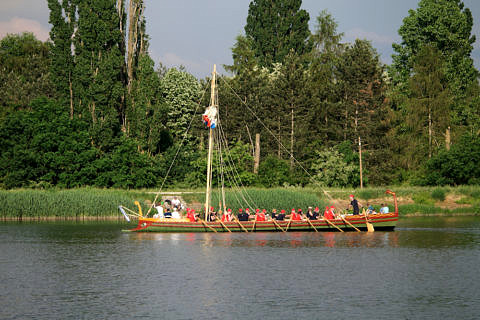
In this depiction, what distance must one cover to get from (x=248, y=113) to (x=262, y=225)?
1474 inches

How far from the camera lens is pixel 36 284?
30266 mm

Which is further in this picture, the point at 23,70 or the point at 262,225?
the point at 23,70

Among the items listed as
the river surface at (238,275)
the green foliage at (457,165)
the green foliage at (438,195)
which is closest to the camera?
the river surface at (238,275)

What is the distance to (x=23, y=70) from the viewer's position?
10012 cm

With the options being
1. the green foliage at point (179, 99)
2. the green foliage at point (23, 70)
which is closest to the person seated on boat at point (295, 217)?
the green foliage at point (179, 99)

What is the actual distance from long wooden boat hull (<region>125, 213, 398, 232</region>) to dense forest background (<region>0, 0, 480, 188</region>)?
77.6ft

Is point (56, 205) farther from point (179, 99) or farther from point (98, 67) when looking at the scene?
point (179, 99)

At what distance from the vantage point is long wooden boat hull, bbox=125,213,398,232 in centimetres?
5047

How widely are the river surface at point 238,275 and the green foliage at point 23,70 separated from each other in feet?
138

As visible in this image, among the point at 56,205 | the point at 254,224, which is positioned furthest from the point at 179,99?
the point at 254,224

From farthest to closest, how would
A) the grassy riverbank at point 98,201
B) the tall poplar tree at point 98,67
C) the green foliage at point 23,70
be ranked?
1. the green foliage at point 23,70
2. the tall poplar tree at point 98,67
3. the grassy riverbank at point 98,201

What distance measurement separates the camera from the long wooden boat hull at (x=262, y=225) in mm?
50469

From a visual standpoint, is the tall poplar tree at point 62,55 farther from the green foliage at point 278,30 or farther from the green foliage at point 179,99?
the green foliage at point 278,30

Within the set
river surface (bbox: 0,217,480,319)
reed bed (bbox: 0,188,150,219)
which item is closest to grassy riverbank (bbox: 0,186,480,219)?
reed bed (bbox: 0,188,150,219)
